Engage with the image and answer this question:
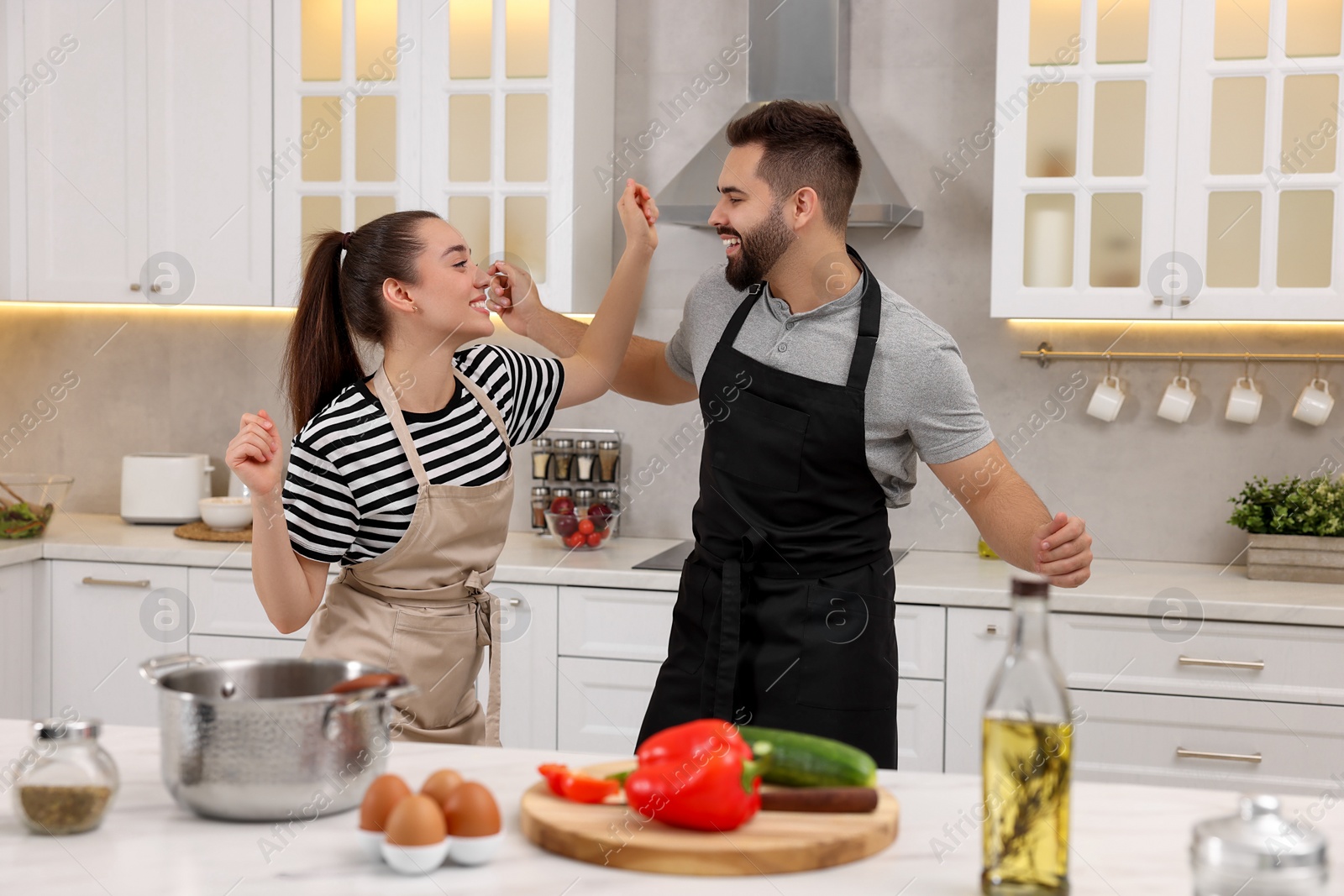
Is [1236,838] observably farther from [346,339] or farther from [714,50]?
[714,50]

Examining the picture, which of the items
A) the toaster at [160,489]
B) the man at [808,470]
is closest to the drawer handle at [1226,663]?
the man at [808,470]

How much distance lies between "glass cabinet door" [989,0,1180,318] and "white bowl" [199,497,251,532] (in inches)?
76.5

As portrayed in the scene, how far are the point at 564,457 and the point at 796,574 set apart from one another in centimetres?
144

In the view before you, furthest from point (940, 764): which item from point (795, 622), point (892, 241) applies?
point (892, 241)

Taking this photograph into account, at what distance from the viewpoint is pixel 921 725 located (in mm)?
2709

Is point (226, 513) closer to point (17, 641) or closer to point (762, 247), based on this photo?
point (17, 641)

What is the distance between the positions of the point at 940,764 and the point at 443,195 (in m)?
1.77

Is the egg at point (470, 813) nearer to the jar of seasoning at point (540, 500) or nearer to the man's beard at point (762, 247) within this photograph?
the man's beard at point (762, 247)

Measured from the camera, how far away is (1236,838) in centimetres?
84

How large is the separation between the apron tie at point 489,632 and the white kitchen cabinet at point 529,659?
3.33 ft

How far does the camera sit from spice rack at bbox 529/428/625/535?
3312 mm

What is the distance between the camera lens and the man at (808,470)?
6.38 feet

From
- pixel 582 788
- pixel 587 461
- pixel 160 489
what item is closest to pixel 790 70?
pixel 587 461

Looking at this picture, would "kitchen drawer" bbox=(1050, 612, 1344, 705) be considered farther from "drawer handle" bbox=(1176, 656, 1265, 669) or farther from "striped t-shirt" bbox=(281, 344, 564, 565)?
"striped t-shirt" bbox=(281, 344, 564, 565)
